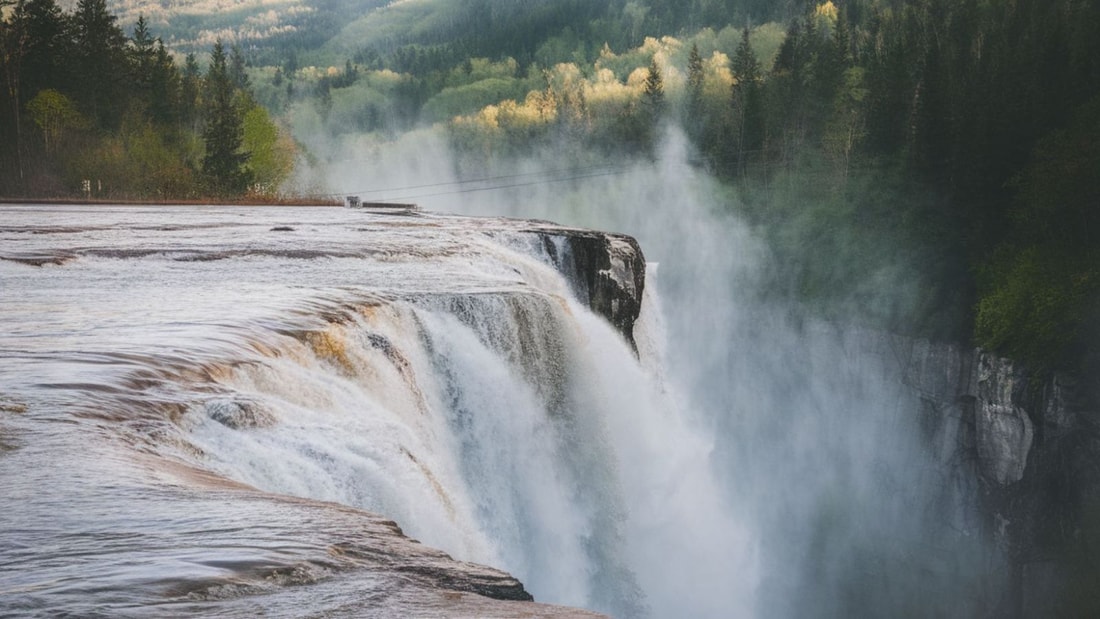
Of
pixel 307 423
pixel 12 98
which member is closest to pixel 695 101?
pixel 12 98

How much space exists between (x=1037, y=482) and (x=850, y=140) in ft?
151

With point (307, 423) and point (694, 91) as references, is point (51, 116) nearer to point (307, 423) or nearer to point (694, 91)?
point (307, 423)

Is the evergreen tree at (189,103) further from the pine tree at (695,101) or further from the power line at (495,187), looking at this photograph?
the pine tree at (695,101)

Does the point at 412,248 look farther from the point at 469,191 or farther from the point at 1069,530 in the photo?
the point at 469,191

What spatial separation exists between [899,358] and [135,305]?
57.7 meters

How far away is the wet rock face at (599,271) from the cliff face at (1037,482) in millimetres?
29932

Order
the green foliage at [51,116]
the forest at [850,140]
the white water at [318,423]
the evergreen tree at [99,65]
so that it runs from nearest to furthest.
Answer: the white water at [318,423] → the forest at [850,140] → the green foliage at [51,116] → the evergreen tree at [99,65]

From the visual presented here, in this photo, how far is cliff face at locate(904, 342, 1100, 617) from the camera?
1834 inches

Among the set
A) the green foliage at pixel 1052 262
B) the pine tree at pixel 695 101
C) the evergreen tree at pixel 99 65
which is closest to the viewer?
the green foliage at pixel 1052 262

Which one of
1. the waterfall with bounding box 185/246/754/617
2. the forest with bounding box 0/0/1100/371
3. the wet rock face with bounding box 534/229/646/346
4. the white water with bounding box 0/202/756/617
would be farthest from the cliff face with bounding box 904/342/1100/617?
the waterfall with bounding box 185/246/754/617

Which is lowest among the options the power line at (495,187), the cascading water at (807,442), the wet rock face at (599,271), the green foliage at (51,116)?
the cascading water at (807,442)

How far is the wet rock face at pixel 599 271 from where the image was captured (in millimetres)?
22906

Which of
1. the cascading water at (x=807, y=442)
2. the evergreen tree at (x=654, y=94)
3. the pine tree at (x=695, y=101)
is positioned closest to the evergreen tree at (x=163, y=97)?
the cascading water at (x=807, y=442)

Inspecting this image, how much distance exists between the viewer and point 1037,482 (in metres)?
49.5
